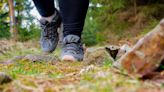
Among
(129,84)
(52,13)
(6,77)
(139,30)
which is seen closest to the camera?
(129,84)

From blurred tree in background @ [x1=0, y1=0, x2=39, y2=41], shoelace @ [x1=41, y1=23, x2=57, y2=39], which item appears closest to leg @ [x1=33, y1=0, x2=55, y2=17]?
shoelace @ [x1=41, y1=23, x2=57, y2=39]

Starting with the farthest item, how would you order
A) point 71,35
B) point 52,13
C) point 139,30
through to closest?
point 139,30
point 52,13
point 71,35

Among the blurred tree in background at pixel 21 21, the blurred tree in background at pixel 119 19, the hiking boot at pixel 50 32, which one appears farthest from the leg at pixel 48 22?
the blurred tree in background at pixel 21 21

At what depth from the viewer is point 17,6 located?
2294 cm

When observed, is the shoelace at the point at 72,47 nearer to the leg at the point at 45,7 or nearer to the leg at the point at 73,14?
the leg at the point at 73,14

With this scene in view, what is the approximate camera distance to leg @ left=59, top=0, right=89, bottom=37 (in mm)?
3723

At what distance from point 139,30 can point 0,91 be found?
12.0m

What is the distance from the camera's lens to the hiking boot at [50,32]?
4.29 metres

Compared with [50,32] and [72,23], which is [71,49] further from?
[50,32]

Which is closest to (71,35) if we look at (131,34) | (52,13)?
(52,13)

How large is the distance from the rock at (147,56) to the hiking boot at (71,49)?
1.78 metres

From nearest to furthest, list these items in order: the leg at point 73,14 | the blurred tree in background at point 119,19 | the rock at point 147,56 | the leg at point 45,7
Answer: the rock at point 147,56 < the leg at point 73,14 < the leg at point 45,7 < the blurred tree in background at point 119,19

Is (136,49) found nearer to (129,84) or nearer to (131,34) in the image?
(129,84)

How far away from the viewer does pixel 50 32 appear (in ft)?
14.1
